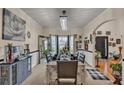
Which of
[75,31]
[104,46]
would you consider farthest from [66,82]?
[75,31]

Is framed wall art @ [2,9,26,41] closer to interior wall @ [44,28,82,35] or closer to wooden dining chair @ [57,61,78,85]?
wooden dining chair @ [57,61,78,85]

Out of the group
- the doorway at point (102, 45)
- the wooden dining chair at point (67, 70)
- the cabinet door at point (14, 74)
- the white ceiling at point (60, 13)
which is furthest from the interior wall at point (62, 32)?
the wooden dining chair at point (67, 70)

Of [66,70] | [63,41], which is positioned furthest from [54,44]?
[66,70]

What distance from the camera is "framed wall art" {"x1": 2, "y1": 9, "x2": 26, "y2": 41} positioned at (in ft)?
16.9

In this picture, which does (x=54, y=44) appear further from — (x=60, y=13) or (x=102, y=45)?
(x=60, y=13)

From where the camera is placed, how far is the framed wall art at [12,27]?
514 centimetres

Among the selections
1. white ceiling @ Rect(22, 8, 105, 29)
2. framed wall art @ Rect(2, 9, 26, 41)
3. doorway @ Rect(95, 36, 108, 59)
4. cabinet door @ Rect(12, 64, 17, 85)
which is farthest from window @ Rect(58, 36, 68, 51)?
cabinet door @ Rect(12, 64, 17, 85)

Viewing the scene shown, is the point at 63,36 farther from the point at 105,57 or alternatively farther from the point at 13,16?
the point at 13,16

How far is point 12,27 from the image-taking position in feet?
19.0

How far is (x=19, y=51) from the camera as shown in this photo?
6641 millimetres

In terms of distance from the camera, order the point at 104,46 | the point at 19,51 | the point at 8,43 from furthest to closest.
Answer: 1. the point at 104,46
2. the point at 19,51
3. the point at 8,43

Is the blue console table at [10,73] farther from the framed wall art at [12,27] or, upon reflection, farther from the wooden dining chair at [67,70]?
the wooden dining chair at [67,70]
